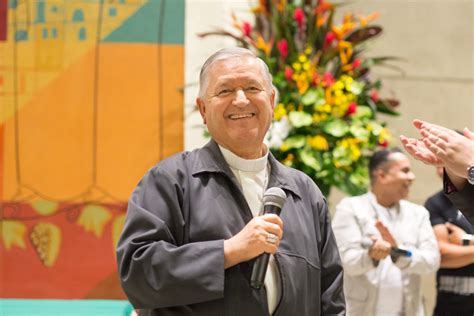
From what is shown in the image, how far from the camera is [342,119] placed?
195 inches

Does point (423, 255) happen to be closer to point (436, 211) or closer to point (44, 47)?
point (436, 211)

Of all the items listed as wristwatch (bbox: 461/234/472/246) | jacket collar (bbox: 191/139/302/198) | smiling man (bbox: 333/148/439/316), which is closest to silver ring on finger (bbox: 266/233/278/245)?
jacket collar (bbox: 191/139/302/198)

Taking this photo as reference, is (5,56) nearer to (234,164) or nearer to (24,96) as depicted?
(24,96)

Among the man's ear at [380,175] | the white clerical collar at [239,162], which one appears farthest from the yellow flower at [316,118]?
the white clerical collar at [239,162]

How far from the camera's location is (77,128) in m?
4.93

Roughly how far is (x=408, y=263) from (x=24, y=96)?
2523 mm

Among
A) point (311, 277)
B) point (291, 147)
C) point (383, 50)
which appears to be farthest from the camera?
point (383, 50)

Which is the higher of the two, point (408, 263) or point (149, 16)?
point (149, 16)

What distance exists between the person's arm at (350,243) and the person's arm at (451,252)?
0.48m

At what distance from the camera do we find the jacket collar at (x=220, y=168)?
2332 millimetres

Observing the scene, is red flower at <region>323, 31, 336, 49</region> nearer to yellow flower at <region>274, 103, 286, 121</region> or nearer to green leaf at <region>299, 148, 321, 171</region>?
yellow flower at <region>274, 103, 286, 121</region>

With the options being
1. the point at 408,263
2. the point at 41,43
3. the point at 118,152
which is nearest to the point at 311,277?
the point at 408,263

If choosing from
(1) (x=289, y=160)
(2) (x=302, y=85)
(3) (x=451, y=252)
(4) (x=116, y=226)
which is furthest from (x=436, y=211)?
(4) (x=116, y=226)

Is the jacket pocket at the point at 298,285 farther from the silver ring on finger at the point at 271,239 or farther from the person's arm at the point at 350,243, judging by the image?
the person's arm at the point at 350,243
